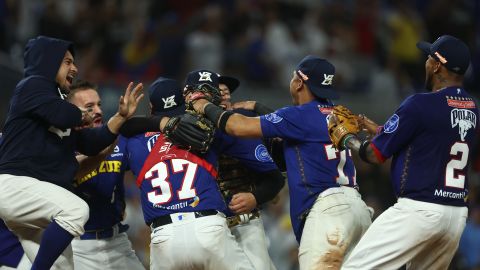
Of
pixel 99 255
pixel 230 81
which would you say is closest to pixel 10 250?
pixel 99 255

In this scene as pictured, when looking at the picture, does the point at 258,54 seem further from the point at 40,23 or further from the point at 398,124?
the point at 398,124

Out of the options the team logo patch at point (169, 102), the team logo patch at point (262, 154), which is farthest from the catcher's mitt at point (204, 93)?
the team logo patch at point (262, 154)

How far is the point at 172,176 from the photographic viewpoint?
21.3 ft

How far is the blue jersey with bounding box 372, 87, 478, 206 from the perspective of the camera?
6.19 meters

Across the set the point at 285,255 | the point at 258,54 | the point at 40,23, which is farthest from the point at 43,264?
the point at 258,54

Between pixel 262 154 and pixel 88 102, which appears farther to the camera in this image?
pixel 88 102

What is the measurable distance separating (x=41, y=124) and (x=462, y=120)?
2939mm

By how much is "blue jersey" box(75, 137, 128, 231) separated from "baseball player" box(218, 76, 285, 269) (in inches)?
32.9

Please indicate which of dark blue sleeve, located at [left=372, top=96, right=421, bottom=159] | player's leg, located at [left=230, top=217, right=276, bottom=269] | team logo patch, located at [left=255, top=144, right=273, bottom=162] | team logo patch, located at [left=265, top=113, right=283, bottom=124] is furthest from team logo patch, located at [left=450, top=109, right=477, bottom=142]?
player's leg, located at [left=230, top=217, right=276, bottom=269]

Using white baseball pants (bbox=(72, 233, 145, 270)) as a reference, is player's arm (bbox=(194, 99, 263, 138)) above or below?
above

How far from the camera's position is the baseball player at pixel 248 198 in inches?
277

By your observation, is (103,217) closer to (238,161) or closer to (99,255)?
(99,255)

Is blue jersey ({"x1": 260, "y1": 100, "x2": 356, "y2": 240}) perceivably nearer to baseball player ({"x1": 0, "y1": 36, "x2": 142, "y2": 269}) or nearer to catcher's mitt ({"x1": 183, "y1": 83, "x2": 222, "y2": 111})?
catcher's mitt ({"x1": 183, "y1": 83, "x2": 222, "y2": 111})

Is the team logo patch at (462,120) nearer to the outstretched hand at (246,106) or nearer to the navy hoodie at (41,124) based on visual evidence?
the outstretched hand at (246,106)
